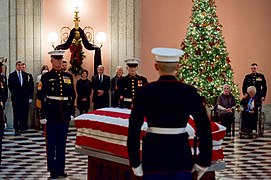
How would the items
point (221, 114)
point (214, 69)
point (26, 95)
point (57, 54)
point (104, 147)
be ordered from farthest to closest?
point (214, 69)
point (26, 95)
point (221, 114)
point (57, 54)
point (104, 147)

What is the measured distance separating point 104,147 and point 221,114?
7.63 meters

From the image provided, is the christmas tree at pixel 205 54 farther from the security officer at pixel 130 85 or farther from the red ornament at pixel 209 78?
the security officer at pixel 130 85

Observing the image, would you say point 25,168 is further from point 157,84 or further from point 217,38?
point 217,38

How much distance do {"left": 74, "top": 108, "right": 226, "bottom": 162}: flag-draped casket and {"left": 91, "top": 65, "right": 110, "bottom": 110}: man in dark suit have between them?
811cm

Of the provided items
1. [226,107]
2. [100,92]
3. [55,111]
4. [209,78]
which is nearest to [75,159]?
[55,111]

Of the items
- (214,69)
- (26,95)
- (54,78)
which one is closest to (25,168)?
(54,78)

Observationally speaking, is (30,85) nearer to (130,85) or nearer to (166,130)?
(130,85)

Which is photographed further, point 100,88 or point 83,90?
point 83,90

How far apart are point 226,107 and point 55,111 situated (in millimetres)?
6574

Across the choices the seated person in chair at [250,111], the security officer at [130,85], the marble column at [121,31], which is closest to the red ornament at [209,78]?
the seated person in chair at [250,111]

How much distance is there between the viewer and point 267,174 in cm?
954

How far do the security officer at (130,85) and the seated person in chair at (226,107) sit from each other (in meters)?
5.02

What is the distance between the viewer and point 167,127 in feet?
15.3

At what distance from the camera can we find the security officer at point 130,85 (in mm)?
9625
